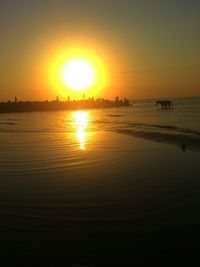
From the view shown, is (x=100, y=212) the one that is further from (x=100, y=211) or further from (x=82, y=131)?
(x=82, y=131)

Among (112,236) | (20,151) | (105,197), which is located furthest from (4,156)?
→ (112,236)

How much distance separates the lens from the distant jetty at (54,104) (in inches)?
3526

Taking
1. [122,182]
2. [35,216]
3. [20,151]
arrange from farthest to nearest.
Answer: [20,151] → [122,182] → [35,216]

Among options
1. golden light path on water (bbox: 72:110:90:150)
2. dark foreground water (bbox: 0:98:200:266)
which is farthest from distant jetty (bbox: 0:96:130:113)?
dark foreground water (bbox: 0:98:200:266)

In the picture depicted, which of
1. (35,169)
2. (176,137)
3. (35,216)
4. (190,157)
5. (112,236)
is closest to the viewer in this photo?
(112,236)

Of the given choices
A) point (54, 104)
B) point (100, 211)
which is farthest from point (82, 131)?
point (54, 104)

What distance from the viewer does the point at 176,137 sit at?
2303 cm

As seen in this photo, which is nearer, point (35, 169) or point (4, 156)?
point (35, 169)

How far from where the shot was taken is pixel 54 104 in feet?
340

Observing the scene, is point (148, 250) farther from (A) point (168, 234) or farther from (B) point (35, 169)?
(B) point (35, 169)

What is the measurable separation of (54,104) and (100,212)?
9707 cm

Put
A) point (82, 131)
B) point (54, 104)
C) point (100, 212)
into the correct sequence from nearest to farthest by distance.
Answer: point (100, 212), point (82, 131), point (54, 104)

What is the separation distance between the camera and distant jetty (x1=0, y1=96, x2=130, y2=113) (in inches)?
3526

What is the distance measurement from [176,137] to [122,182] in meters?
13.1
